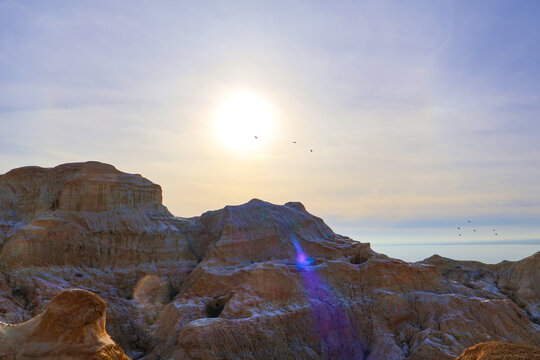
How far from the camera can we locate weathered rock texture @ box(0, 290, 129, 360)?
22734 mm

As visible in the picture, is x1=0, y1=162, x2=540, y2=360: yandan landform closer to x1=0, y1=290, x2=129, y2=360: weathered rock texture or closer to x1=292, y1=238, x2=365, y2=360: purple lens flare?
x1=292, y1=238, x2=365, y2=360: purple lens flare

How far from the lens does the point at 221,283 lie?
5388 centimetres

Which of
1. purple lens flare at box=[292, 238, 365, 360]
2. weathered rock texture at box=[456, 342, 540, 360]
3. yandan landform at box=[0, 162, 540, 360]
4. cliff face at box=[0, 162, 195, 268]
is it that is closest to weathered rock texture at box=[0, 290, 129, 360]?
yandan landform at box=[0, 162, 540, 360]

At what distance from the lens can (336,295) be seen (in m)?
55.7

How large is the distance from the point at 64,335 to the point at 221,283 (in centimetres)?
3130

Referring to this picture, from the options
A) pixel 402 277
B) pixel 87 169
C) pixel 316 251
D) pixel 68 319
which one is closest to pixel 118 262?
pixel 87 169

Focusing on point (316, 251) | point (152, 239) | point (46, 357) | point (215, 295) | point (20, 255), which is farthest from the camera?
point (316, 251)

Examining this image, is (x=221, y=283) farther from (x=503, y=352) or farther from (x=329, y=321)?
(x=503, y=352)

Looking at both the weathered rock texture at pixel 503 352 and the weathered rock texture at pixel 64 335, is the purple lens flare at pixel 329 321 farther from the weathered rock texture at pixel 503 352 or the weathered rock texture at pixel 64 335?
the weathered rock texture at pixel 503 352

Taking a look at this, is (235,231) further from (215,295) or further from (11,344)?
(11,344)

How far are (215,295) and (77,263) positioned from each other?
18.3 m

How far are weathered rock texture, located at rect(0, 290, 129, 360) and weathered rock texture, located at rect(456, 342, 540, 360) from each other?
61.5 ft

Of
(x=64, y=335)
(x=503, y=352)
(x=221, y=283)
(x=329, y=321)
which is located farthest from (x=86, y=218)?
(x=503, y=352)

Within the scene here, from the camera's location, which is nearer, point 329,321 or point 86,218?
point 329,321
